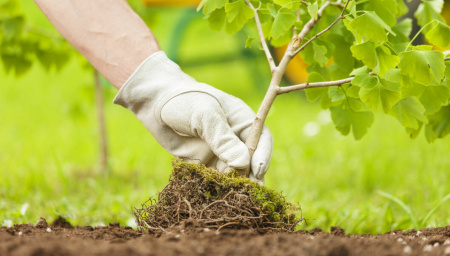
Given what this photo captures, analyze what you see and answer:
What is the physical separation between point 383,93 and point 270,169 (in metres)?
2.24

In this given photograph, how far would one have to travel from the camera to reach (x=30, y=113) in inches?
224

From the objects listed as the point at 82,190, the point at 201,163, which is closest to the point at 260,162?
the point at 201,163

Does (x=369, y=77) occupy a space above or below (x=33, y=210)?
above

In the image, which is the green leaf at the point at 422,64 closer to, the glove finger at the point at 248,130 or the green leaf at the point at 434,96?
the green leaf at the point at 434,96

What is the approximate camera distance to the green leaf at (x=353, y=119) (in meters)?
1.87

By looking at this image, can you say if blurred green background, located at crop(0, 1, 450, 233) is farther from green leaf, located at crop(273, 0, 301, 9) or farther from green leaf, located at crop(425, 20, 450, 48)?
green leaf, located at crop(425, 20, 450, 48)

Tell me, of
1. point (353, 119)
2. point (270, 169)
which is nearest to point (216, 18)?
point (353, 119)

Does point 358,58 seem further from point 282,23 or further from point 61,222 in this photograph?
point 61,222

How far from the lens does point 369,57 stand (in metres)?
1.53

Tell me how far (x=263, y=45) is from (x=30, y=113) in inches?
178

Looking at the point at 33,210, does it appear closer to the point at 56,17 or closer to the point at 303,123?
the point at 56,17

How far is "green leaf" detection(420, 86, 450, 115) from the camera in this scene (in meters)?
1.75

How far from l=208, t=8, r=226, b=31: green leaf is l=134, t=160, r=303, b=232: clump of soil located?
1.74ft

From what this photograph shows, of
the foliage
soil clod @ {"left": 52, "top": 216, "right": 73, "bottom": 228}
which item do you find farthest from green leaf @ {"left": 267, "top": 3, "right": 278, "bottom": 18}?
soil clod @ {"left": 52, "top": 216, "right": 73, "bottom": 228}
